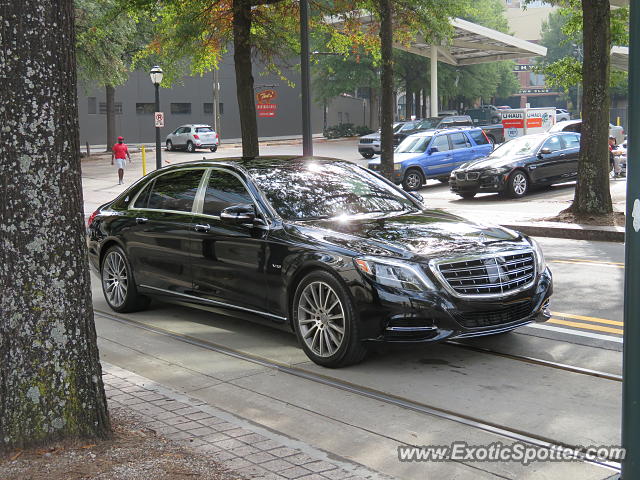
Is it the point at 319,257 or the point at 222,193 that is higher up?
the point at 222,193

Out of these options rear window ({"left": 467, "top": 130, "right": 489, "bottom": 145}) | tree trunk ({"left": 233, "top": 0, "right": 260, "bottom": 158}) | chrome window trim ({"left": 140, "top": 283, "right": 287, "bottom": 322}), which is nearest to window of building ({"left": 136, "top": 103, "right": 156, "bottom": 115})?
rear window ({"left": 467, "top": 130, "right": 489, "bottom": 145})

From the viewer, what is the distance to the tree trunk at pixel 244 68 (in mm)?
17961

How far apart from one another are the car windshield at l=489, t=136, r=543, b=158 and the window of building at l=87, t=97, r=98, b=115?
137 ft

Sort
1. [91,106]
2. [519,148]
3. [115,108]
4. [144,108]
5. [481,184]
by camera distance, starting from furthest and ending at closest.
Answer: [144,108]
[115,108]
[91,106]
[519,148]
[481,184]

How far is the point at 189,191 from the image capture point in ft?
28.2

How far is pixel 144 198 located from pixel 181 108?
2261 inches

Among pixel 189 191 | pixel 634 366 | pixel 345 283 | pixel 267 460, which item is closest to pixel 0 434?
pixel 267 460

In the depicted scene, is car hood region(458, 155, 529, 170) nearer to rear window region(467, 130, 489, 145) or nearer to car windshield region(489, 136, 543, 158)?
car windshield region(489, 136, 543, 158)

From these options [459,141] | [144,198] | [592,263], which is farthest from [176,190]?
[459,141]

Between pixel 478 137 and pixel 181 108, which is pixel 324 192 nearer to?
pixel 478 137

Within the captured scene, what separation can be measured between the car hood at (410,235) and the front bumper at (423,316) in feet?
1.08

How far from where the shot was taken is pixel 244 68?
18.3 metres

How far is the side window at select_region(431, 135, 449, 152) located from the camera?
2716cm

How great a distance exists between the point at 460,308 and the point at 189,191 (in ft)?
11.2
